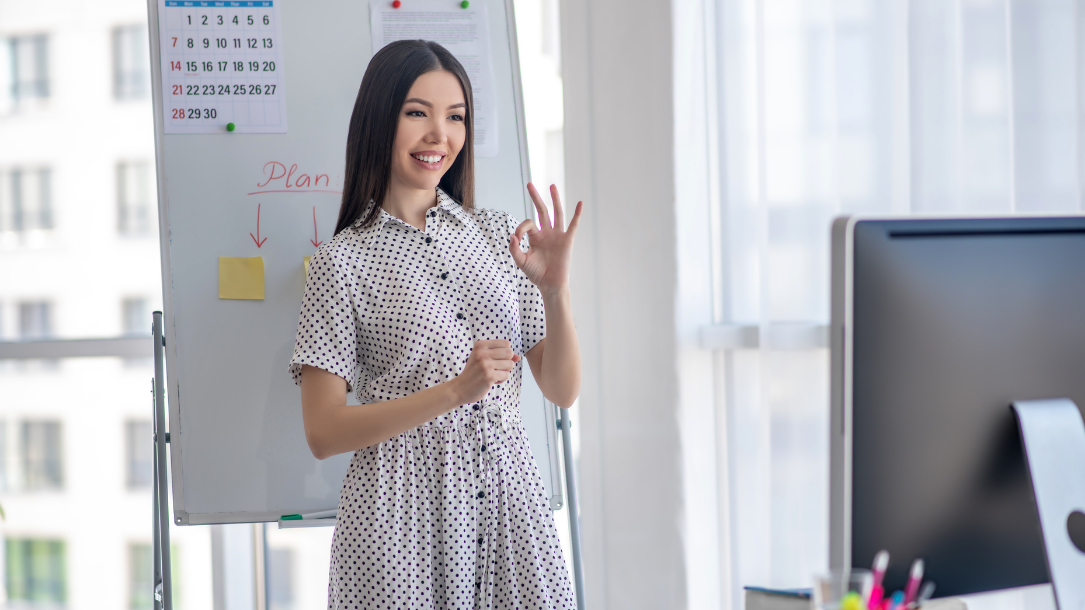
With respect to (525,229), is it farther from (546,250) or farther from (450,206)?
(450,206)

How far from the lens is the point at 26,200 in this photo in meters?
2.21

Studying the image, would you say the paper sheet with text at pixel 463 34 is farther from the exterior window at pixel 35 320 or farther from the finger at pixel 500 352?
the exterior window at pixel 35 320

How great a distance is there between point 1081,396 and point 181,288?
144cm

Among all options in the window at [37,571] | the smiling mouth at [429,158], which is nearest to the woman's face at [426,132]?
the smiling mouth at [429,158]

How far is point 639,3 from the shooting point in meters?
1.86

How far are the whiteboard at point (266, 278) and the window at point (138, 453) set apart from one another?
703 millimetres

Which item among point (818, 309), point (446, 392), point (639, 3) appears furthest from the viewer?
point (639, 3)

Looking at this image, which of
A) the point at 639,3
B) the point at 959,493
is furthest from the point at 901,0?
the point at 959,493

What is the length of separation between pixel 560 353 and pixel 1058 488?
78cm

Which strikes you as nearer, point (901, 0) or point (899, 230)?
point (899, 230)

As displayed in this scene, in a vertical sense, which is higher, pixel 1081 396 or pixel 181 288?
pixel 181 288

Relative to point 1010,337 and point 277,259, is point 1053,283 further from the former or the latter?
point 277,259

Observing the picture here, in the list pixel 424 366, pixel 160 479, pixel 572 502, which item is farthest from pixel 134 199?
pixel 572 502

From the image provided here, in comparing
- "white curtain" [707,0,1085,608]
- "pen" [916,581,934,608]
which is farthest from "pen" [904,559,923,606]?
"white curtain" [707,0,1085,608]
